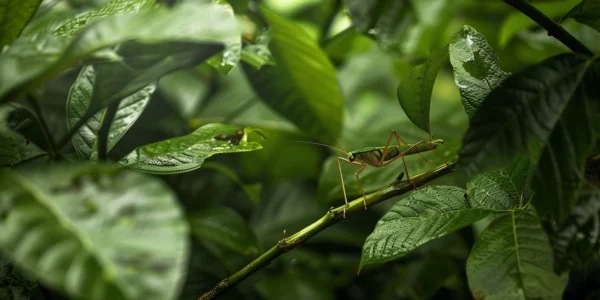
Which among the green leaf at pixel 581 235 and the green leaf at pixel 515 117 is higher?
the green leaf at pixel 515 117

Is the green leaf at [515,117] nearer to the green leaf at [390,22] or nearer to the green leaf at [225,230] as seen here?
the green leaf at [390,22]

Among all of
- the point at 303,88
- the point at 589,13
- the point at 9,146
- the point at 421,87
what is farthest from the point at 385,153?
the point at 9,146

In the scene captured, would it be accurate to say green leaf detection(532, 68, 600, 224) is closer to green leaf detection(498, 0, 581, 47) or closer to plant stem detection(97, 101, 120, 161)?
plant stem detection(97, 101, 120, 161)

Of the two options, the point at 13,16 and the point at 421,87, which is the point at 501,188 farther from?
the point at 13,16

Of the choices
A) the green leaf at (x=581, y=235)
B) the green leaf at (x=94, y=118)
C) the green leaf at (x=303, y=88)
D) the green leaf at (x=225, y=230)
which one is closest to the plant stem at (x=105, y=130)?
the green leaf at (x=94, y=118)

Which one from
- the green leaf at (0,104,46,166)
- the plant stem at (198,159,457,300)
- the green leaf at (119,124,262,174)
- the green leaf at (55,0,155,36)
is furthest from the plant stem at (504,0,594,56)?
the green leaf at (0,104,46,166)

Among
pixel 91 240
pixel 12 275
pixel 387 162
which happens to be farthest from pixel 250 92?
pixel 91 240

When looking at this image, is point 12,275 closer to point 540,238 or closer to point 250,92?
point 540,238
